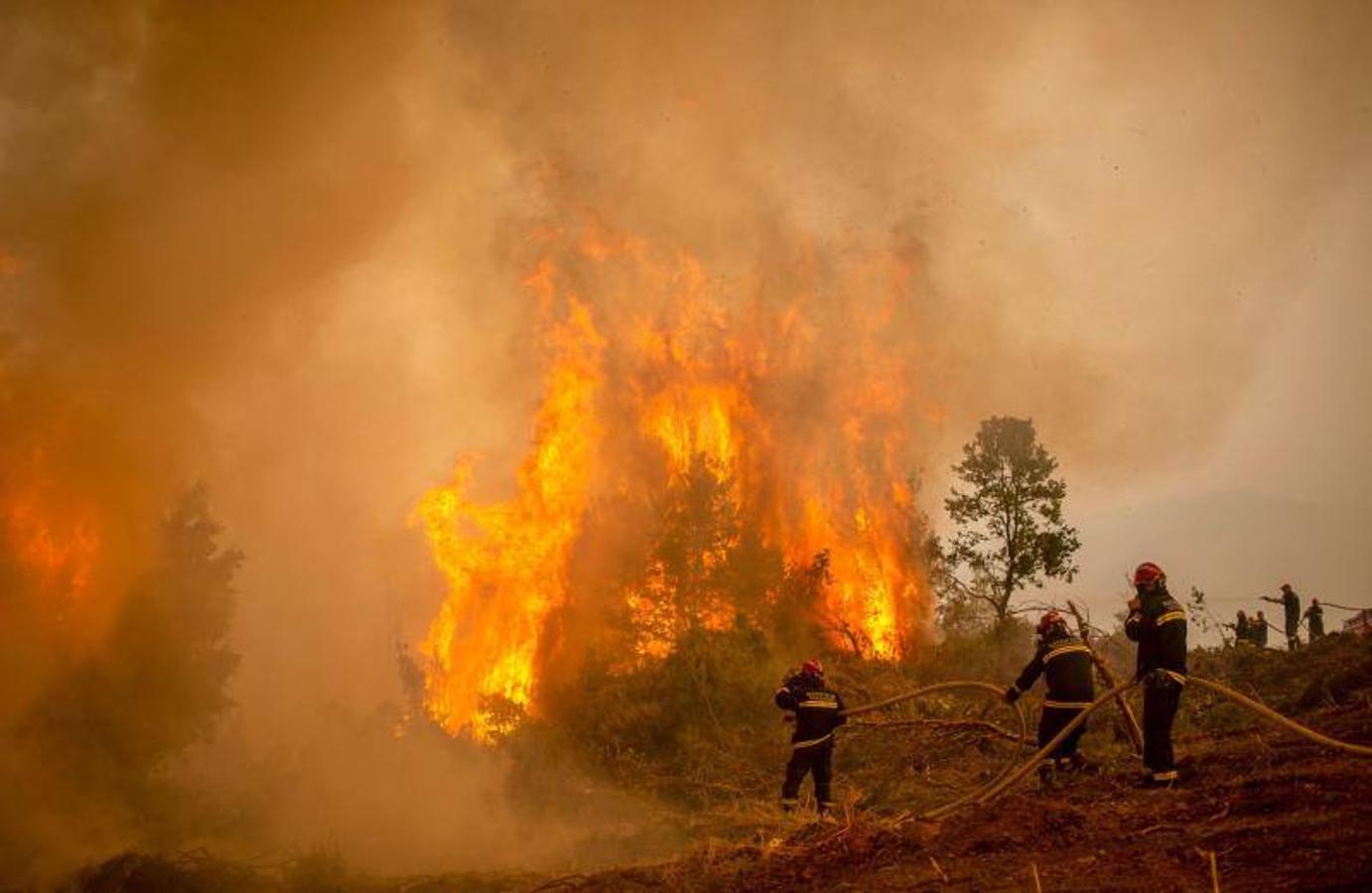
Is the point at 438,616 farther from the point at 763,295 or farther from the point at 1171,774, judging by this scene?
the point at 1171,774

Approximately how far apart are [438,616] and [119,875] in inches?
772

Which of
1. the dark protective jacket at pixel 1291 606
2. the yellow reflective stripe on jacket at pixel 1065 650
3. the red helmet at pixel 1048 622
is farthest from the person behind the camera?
the dark protective jacket at pixel 1291 606

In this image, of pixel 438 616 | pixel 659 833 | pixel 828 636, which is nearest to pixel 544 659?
pixel 438 616

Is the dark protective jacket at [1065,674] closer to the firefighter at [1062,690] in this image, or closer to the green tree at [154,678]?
the firefighter at [1062,690]

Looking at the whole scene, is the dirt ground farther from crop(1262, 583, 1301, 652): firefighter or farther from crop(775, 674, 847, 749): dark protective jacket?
crop(1262, 583, 1301, 652): firefighter

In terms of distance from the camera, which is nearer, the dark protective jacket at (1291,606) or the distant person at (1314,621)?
the distant person at (1314,621)

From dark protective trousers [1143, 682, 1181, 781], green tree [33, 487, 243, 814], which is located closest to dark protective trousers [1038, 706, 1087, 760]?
dark protective trousers [1143, 682, 1181, 781]

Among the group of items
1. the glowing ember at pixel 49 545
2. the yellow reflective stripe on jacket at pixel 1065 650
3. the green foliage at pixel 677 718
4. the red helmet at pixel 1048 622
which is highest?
the glowing ember at pixel 49 545

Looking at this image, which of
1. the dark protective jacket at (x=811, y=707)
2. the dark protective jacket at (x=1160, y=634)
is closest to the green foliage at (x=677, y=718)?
the dark protective jacket at (x=811, y=707)

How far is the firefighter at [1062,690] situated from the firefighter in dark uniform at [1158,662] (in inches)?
40.2

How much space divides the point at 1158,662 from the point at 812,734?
15.4ft

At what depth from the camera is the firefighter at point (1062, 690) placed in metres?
10.2

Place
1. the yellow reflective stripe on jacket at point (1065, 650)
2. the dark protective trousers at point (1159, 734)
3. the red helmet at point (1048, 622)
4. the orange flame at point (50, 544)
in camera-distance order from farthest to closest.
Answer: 1. the orange flame at point (50, 544)
2. the red helmet at point (1048, 622)
3. the yellow reflective stripe on jacket at point (1065, 650)
4. the dark protective trousers at point (1159, 734)

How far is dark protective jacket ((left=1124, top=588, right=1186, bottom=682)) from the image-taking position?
29.6 ft
